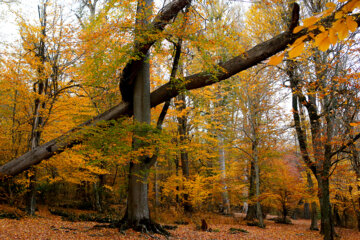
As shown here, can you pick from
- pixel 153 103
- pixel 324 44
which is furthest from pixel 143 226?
pixel 324 44

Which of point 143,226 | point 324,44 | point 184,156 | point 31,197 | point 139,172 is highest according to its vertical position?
point 324,44

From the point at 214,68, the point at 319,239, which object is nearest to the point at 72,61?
the point at 214,68

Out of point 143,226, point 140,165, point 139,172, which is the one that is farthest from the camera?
point 140,165

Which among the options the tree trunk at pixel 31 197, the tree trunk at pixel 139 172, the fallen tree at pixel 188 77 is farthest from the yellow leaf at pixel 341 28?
the tree trunk at pixel 31 197

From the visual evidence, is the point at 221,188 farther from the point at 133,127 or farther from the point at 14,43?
the point at 14,43

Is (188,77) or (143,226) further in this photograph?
(188,77)

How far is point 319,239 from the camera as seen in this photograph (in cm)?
823

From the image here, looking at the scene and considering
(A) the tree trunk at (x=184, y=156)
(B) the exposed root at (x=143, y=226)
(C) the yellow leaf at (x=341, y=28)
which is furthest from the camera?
(A) the tree trunk at (x=184, y=156)

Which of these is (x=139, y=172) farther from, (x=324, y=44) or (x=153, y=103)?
(x=324, y=44)

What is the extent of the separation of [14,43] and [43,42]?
1.27 meters

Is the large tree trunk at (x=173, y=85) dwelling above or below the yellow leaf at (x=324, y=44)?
above

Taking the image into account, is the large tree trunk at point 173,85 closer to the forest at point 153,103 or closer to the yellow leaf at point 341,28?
the forest at point 153,103

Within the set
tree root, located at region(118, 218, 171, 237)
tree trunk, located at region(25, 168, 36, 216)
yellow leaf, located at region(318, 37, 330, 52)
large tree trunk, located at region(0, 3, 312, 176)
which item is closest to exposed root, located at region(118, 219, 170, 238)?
tree root, located at region(118, 218, 171, 237)

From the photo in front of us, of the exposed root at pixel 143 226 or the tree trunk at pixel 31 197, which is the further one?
the tree trunk at pixel 31 197
